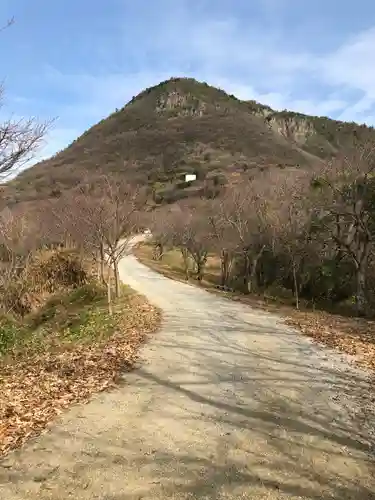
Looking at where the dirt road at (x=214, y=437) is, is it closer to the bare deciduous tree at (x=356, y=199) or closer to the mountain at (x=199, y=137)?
the bare deciduous tree at (x=356, y=199)

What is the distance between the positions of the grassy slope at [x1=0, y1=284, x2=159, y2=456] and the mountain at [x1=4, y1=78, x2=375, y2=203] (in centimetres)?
4057

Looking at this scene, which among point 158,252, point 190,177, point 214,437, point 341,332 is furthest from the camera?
point 190,177

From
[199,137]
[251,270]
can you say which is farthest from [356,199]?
[199,137]

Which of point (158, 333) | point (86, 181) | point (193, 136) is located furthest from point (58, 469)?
point (193, 136)

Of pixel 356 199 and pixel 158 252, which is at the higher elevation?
pixel 356 199

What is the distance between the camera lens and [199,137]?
299 ft

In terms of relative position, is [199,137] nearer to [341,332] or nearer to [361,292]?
[361,292]

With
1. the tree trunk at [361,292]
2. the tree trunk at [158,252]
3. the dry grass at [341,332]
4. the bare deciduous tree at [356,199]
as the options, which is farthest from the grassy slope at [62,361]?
the tree trunk at [158,252]

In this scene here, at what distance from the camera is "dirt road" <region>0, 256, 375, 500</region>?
4.23 metres

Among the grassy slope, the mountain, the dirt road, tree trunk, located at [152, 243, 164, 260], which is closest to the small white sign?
the mountain

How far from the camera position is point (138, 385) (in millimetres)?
7355

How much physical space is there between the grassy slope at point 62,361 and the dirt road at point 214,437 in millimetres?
432

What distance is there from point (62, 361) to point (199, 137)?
8636 cm

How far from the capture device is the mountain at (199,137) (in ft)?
208
